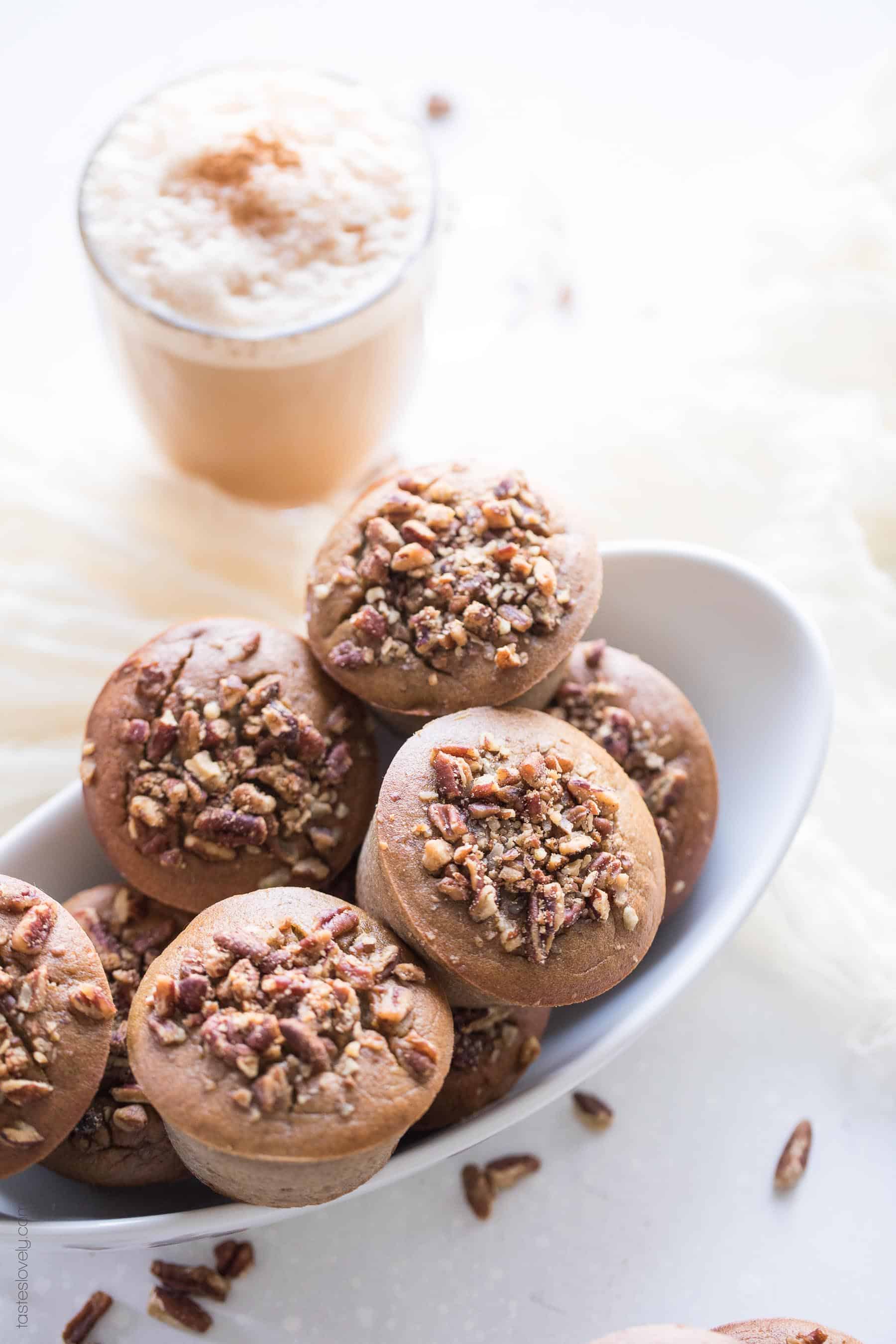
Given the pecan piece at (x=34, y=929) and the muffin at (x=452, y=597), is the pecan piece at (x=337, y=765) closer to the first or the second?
the muffin at (x=452, y=597)

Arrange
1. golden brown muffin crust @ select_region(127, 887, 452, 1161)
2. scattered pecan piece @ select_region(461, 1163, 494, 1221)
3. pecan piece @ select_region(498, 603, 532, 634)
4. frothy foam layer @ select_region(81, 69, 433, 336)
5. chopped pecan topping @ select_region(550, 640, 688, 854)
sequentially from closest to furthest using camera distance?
golden brown muffin crust @ select_region(127, 887, 452, 1161), pecan piece @ select_region(498, 603, 532, 634), chopped pecan topping @ select_region(550, 640, 688, 854), scattered pecan piece @ select_region(461, 1163, 494, 1221), frothy foam layer @ select_region(81, 69, 433, 336)

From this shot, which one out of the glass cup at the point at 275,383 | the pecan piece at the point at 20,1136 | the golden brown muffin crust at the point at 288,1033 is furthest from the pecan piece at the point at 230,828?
the glass cup at the point at 275,383

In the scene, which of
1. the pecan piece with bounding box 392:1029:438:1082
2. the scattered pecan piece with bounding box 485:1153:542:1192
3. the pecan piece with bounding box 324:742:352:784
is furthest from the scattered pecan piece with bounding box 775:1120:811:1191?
the pecan piece with bounding box 324:742:352:784

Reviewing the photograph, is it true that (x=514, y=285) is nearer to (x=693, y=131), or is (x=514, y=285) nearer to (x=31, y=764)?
(x=693, y=131)

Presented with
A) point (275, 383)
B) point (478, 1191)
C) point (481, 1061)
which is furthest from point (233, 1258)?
point (275, 383)

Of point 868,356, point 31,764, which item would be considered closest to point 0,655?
point 31,764

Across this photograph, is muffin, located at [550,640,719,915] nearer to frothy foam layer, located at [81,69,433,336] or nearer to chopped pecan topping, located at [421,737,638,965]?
chopped pecan topping, located at [421,737,638,965]
